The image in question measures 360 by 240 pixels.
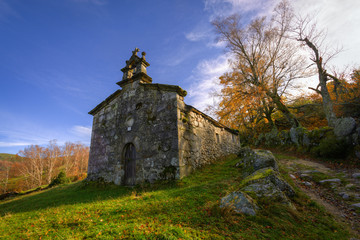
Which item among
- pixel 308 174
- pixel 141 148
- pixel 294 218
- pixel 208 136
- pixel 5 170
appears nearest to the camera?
pixel 294 218

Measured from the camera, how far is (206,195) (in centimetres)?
439

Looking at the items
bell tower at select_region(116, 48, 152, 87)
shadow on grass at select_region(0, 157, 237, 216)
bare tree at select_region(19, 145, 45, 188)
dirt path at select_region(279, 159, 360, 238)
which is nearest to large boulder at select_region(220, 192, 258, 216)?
shadow on grass at select_region(0, 157, 237, 216)

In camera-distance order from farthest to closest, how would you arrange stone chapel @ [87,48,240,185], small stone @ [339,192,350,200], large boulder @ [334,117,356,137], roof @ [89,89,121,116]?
Answer: roof @ [89,89,121,116]
large boulder @ [334,117,356,137]
stone chapel @ [87,48,240,185]
small stone @ [339,192,350,200]

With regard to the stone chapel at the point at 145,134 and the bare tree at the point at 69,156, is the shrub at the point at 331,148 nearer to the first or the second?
the stone chapel at the point at 145,134

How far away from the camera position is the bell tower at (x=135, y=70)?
28.5 feet

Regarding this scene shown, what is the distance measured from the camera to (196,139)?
8.04m

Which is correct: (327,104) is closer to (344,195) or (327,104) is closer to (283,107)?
(283,107)

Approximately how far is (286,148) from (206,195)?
1156 cm

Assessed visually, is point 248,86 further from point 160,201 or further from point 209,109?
point 160,201

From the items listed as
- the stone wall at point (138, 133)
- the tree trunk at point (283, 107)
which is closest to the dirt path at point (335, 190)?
the stone wall at point (138, 133)

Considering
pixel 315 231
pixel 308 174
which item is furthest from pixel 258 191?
pixel 308 174

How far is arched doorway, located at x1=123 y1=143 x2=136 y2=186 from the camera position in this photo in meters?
7.46

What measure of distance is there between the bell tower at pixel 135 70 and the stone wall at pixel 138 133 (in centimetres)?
37

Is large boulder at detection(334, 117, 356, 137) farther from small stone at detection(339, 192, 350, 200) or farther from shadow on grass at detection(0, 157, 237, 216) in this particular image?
shadow on grass at detection(0, 157, 237, 216)
